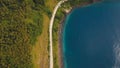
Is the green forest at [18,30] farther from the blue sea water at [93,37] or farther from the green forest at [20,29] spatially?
the blue sea water at [93,37]

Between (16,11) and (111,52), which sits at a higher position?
(16,11)

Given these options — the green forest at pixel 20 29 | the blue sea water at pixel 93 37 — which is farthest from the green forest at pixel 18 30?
the blue sea water at pixel 93 37

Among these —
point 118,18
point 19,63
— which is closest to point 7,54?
point 19,63

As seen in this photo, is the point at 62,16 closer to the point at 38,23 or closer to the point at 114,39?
the point at 38,23

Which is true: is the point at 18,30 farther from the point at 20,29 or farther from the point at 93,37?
the point at 93,37

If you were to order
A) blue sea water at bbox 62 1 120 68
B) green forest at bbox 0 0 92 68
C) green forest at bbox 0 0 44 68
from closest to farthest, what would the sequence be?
1. green forest at bbox 0 0 44 68
2. green forest at bbox 0 0 92 68
3. blue sea water at bbox 62 1 120 68

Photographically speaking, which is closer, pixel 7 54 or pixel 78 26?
pixel 7 54

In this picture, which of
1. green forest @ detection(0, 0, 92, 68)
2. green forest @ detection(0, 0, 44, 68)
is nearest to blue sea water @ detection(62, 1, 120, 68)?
green forest @ detection(0, 0, 92, 68)

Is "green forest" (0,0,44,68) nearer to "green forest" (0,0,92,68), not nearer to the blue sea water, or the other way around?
"green forest" (0,0,92,68)
